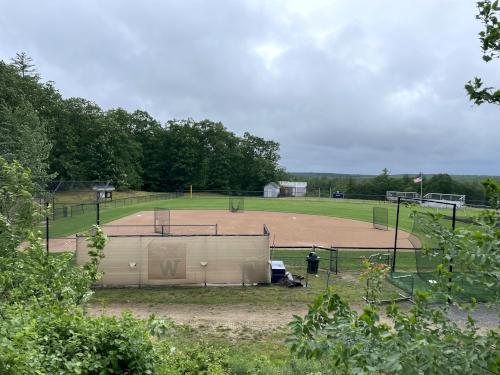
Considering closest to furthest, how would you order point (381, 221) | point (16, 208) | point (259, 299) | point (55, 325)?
point (55, 325), point (16, 208), point (259, 299), point (381, 221)

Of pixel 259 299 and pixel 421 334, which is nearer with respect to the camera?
pixel 421 334

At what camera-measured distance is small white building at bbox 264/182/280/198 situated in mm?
84494

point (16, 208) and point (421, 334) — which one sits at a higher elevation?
point (16, 208)

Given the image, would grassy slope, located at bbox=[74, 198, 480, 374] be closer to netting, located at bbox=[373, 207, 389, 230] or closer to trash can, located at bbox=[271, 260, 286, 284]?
trash can, located at bbox=[271, 260, 286, 284]

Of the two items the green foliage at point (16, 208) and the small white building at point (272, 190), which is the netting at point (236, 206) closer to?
the small white building at point (272, 190)

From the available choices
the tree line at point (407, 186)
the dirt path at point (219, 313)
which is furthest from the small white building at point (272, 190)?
the dirt path at point (219, 313)

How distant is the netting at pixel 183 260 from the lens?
15.0 meters

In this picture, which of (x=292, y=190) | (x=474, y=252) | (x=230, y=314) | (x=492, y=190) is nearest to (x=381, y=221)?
(x=230, y=314)

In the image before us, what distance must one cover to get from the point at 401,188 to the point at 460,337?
319 feet

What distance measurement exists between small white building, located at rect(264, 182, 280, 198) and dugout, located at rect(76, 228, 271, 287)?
67.6m

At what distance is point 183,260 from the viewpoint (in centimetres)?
1534

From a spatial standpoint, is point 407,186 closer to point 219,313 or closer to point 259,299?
point 259,299

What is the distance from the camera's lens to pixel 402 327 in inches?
92.0

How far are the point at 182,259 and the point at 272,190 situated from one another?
70751mm
